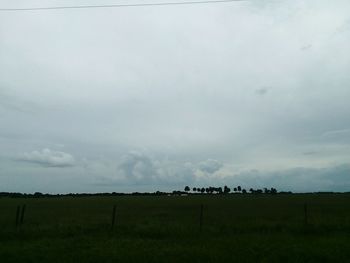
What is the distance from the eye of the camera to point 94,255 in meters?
13.7

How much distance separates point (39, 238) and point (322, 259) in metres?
10.9

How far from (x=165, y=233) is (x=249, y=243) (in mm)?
4650

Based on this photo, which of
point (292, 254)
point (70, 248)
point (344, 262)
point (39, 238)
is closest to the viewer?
point (344, 262)

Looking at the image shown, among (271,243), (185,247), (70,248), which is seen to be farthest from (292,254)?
(70,248)

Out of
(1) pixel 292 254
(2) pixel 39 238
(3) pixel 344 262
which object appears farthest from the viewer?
(2) pixel 39 238

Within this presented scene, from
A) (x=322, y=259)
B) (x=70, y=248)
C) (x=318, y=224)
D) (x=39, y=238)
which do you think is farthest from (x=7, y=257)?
(x=318, y=224)

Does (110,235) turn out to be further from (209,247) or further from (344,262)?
(344,262)

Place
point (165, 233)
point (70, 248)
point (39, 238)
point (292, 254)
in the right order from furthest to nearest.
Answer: point (165, 233) → point (39, 238) → point (70, 248) → point (292, 254)

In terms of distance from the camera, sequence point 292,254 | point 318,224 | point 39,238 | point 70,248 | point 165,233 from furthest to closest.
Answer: point 318,224, point 165,233, point 39,238, point 70,248, point 292,254

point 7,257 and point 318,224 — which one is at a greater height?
point 318,224

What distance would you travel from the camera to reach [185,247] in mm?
15297

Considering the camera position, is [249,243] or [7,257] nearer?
[7,257]

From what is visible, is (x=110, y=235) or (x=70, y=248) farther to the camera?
(x=110, y=235)

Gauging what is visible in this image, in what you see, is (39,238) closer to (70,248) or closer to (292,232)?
(70,248)
